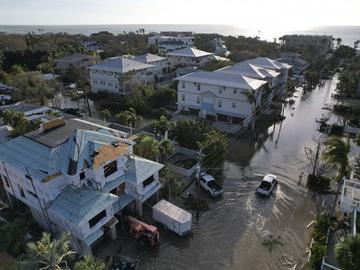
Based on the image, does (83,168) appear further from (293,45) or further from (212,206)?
(293,45)

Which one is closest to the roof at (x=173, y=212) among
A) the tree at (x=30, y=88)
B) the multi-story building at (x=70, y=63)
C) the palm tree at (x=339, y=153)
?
A: the palm tree at (x=339, y=153)

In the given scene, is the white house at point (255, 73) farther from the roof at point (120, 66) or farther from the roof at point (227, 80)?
the roof at point (120, 66)

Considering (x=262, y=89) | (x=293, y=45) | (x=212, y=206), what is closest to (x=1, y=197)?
(x=212, y=206)

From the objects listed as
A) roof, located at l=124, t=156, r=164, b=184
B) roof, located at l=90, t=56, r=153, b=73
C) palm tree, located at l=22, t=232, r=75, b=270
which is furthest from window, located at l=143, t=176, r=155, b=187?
roof, located at l=90, t=56, r=153, b=73

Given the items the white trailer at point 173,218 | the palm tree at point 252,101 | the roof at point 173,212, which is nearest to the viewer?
the white trailer at point 173,218

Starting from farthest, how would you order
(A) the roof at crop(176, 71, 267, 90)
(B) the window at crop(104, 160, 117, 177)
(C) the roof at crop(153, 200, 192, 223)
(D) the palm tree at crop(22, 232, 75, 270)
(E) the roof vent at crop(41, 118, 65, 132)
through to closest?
1. (A) the roof at crop(176, 71, 267, 90)
2. (E) the roof vent at crop(41, 118, 65, 132)
3. (B) the window at crop(104, 160, 117, 177)
4. (C) the roof at crop(153, 200, 192, 223)
5. (D) the palm tree at crop(22, 232, 75, 270)

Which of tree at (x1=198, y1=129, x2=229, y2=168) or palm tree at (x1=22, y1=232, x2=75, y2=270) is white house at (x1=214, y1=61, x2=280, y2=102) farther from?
palm tree at (x1=22, y1=232, x2=75, y2=270)

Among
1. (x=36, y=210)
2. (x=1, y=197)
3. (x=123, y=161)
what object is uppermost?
(x=123, y=161)
